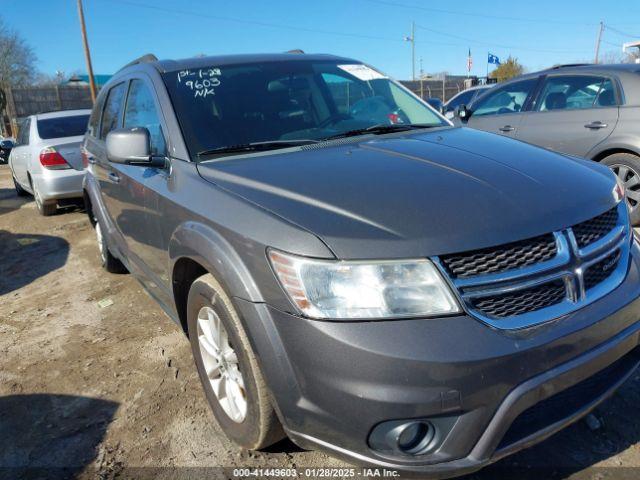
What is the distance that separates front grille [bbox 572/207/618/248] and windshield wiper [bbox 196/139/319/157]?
52.5 inches

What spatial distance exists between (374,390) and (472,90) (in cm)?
1083

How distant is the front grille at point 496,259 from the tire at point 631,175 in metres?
3.93

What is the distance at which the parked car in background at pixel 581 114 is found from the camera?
496 centimetres

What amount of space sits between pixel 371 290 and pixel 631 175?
452cm

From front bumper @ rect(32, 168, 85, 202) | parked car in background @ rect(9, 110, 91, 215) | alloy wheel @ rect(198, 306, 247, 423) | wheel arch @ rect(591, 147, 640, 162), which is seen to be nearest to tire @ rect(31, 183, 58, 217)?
parked car in background @ rect(9, 110, 91, 215)

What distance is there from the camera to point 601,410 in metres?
2.44

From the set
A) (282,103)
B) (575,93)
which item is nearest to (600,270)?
(282,103)

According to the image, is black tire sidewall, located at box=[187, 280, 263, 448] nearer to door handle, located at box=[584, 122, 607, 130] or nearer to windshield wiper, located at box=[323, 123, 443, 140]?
windshield wiper, located at box=[323, 123, 443, 140]

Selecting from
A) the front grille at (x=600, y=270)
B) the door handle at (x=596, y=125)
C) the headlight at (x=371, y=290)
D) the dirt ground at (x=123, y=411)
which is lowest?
the dirt ground at (x=123, y=411)

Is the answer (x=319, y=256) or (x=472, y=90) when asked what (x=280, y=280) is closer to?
(x=319, y=256)

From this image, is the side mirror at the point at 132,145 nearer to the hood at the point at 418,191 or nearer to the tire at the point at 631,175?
the hood at the point at 418,191

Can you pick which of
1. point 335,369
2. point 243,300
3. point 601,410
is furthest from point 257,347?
point 601,410

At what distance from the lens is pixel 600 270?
6.30 ft

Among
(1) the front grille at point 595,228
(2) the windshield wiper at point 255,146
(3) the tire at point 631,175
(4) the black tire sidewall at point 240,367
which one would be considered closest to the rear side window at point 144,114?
(2) the windshield wiper at point 255,146
